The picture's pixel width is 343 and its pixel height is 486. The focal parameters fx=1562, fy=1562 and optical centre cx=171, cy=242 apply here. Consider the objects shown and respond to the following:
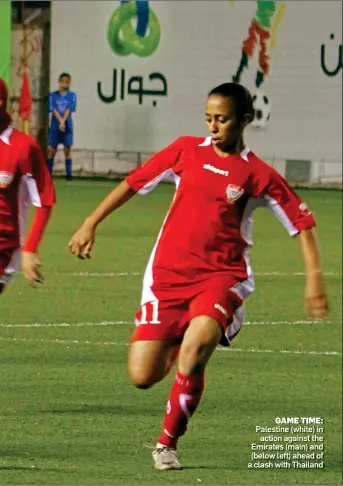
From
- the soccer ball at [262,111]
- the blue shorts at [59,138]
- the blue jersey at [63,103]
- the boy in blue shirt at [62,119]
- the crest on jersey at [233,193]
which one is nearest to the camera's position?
the crest on jersey at [233,193]

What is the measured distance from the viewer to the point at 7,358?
10.4 m

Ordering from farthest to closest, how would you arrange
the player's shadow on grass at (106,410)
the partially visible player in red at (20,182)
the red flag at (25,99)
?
the red flag at (25,99) < the player's shadow on grass at (106,410) < the partially visible player in red at (20,182)


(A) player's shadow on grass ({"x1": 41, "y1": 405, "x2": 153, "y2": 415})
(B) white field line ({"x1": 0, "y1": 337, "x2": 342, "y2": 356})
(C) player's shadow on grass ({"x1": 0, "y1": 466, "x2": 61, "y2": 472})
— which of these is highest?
(C) player's shadow on grass ({"x1": 0, "y1": 466, "x2": 61, "y2": 472})

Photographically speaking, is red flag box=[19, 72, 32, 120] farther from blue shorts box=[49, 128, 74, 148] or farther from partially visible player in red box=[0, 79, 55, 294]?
partially visible player in red box=[0, 79, 55, 294]

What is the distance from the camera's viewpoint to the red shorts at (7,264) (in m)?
7.86

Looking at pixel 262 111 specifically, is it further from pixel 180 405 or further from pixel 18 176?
pixel 180 405

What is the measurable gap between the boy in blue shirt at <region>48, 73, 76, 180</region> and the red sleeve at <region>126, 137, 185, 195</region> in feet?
68.5

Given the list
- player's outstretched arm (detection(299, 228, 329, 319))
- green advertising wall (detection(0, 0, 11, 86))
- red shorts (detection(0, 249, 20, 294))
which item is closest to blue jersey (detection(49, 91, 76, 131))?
green advertising wall (detection(0, 0, 11, 86))

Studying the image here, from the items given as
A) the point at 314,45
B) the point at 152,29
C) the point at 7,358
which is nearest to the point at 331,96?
the point at 314,45

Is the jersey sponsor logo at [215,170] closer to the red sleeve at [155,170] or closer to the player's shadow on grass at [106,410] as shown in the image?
the red sleeve at [155,170]

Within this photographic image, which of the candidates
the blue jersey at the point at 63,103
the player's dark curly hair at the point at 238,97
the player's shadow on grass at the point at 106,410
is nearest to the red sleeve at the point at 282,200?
the player's dark curly hair at the point at 238,97

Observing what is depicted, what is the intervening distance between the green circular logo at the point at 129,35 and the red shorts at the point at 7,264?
22.3m

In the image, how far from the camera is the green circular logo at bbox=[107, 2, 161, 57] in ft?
98.4

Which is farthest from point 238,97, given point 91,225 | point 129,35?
point 129,35
